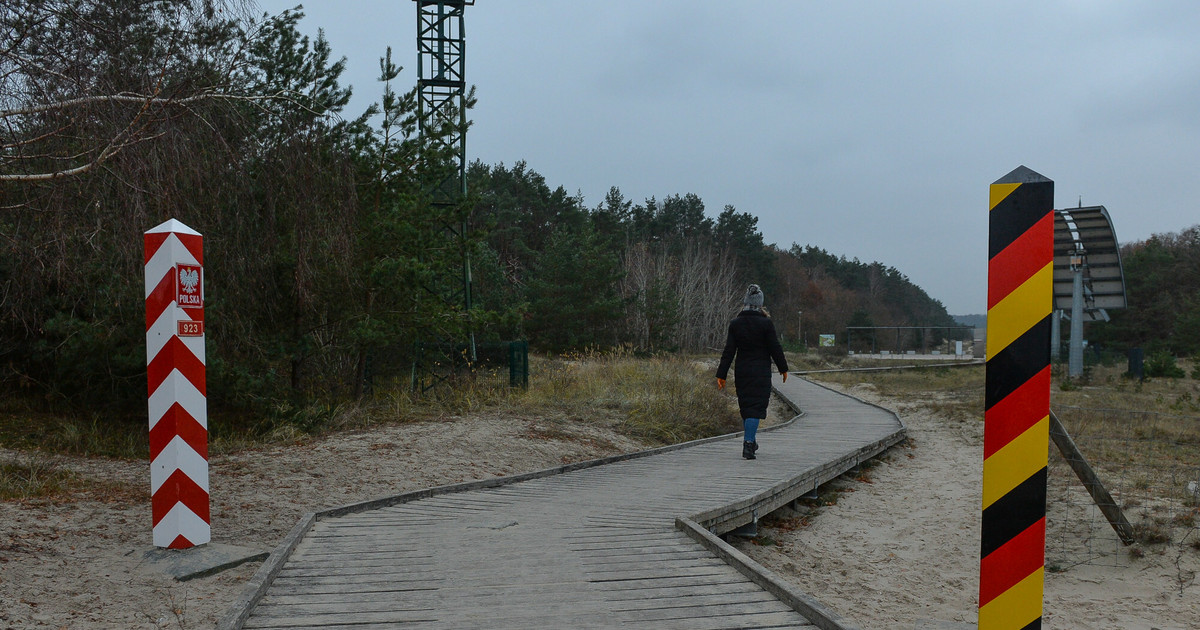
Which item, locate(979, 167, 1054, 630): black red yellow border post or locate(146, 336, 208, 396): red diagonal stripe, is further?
locate(146, 336, 208, 396): red diagonal stripe

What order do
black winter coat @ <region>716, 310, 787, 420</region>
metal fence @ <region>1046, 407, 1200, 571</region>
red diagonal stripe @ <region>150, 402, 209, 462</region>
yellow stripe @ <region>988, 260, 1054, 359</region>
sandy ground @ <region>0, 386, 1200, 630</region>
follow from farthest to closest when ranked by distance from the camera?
black winter coat @ <region>716, 310, 787, 420</region> → metal fence @ <region>1046, 407, 1200, 571</region> → red diagonal stripe @ <region>150, 402, 209, 462</region> → sandy ground @ <region>0, 386, 1200, 630</region> → yellow stripe @ <region>988, 260, 1054, 359</region>

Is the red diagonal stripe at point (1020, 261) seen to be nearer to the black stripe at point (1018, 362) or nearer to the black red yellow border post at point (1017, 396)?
the black red yellow border post at point (1017, 396)

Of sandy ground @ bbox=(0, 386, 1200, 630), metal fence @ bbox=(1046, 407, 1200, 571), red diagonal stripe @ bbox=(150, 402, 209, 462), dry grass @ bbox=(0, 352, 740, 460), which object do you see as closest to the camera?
sandy ground @ bbox=(0, 386, 1200, 630)

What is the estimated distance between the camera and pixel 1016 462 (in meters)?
2.80

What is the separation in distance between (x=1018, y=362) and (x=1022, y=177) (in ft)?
2.04

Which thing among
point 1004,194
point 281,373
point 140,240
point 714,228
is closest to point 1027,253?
point 1004,194

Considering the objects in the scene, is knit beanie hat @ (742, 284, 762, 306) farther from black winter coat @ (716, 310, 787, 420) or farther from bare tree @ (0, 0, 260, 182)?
bare tree @ (0, 0, 260, 182)

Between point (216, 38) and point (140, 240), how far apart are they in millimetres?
1600

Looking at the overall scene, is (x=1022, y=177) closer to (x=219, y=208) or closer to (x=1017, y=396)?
(x=1017, y=396)

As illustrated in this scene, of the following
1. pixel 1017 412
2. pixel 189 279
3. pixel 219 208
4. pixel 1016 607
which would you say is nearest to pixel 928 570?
pixel 1016 607

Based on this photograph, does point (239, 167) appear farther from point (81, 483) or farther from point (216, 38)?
point (81, 483)

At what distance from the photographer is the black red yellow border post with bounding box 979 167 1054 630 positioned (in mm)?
2732

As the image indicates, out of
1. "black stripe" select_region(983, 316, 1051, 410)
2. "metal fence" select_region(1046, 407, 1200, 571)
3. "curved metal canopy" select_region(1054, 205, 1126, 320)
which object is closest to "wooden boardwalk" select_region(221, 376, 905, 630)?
"black stripe" select_region(983, 316, 1051, 410)

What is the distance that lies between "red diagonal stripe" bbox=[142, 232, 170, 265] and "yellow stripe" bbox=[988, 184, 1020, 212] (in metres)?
4.74
